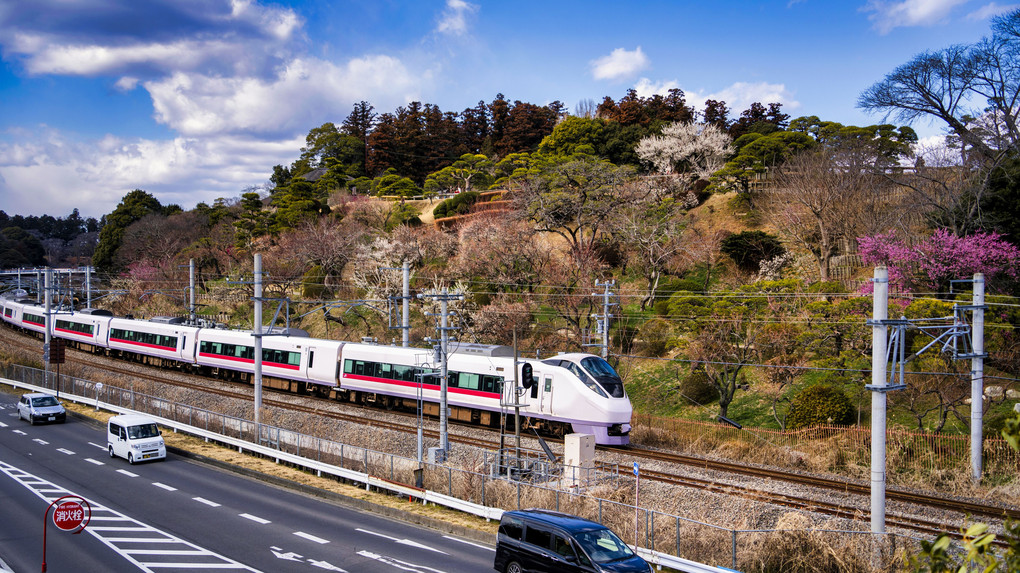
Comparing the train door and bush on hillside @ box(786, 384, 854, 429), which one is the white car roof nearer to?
the train door

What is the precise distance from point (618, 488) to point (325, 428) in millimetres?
12329

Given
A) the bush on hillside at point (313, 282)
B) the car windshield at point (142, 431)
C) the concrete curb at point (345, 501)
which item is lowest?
the concrete curb at point (345, 501)

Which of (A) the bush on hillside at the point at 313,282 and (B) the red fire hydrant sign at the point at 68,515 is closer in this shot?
(B) the red fire hydrant sign at the point at 68,515

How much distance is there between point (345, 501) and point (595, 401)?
8484mm

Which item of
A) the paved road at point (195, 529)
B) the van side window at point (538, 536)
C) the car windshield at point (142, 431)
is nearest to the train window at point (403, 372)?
the paved road at point (195, 529)

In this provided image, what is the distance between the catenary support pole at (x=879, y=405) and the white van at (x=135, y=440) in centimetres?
Result: 2139

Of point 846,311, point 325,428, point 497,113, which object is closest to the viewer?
point 325,428

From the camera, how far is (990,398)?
26.0 m

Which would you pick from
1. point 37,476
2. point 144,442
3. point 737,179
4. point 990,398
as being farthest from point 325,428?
point 737,179

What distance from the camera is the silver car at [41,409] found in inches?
1117

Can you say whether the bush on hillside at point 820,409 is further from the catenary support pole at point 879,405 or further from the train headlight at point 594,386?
the catenary support pole at point 879,405

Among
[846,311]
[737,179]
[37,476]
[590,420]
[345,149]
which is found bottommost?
[37,476]

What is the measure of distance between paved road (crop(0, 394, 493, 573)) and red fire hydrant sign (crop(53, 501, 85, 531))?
6.19 ft

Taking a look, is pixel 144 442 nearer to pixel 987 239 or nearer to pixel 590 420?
pixel 590 420
